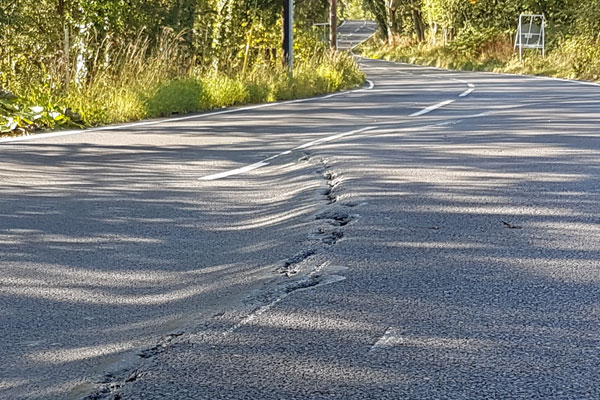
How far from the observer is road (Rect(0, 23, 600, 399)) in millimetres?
3561

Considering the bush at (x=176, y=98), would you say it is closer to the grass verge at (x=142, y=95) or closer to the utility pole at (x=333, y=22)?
the grass verge at (x=142, y=95)

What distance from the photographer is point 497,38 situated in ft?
151

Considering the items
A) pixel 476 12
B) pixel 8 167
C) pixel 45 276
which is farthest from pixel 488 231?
pixel 476 12

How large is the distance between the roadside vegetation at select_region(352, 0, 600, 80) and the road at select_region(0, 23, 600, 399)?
66.9 ft

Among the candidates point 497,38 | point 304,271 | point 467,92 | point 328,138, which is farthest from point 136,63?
point 497,38

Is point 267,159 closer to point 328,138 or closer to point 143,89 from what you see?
point 328,138

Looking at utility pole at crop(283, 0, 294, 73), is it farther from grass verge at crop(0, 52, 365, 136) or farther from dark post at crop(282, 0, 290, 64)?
grass verge at crop(0, 52, 365, 136)

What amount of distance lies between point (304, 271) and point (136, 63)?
1283 centimetres

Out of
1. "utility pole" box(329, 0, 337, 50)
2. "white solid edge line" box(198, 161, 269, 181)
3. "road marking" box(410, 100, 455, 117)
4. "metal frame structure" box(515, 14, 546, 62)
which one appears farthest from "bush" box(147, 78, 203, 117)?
"metal frame structure" box(515, 14, 546, 62)

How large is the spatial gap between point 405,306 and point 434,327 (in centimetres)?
31

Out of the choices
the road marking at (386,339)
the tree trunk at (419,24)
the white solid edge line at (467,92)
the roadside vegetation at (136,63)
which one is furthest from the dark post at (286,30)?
the tree trunk at (419,24)

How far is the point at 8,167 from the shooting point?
9.13 metres

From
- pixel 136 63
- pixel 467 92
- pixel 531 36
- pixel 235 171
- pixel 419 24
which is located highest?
pixel 136 63

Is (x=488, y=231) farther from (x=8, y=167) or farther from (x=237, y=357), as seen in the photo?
(x=8, y=167)
